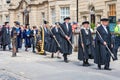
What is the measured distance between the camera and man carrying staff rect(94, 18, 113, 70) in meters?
16.1

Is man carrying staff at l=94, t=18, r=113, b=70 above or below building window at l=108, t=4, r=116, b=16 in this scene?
below

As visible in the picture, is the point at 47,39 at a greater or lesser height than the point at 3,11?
lesser

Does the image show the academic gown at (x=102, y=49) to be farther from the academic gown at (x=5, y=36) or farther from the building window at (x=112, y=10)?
the building window at (x=112, y=10)

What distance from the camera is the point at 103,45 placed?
16141mm

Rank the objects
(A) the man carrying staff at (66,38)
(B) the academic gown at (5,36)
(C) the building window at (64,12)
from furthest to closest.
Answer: (C) the building window at (64,12) < (B) the academic gown at (5,36) < (A) the man carrying staff at (66,38)

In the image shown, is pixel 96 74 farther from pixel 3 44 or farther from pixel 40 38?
pixel 3 44

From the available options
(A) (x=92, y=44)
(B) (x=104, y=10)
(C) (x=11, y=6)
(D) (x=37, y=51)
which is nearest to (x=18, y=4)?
(C) (x=11, y=6)

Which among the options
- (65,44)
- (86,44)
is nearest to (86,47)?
(86,44)

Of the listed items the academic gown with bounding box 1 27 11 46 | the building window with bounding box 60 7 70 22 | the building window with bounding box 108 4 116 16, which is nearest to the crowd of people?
the academic gown with bounding box 1 27 11 46

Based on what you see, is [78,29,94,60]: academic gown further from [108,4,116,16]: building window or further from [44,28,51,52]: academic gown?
[108,4,116,16]: building window

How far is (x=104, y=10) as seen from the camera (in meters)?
32.8

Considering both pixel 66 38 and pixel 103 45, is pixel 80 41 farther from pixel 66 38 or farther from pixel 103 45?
pixel 103 45

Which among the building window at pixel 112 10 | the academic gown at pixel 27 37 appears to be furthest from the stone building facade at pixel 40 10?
the academic gown at pixel 27 37

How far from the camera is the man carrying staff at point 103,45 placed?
634 inches
